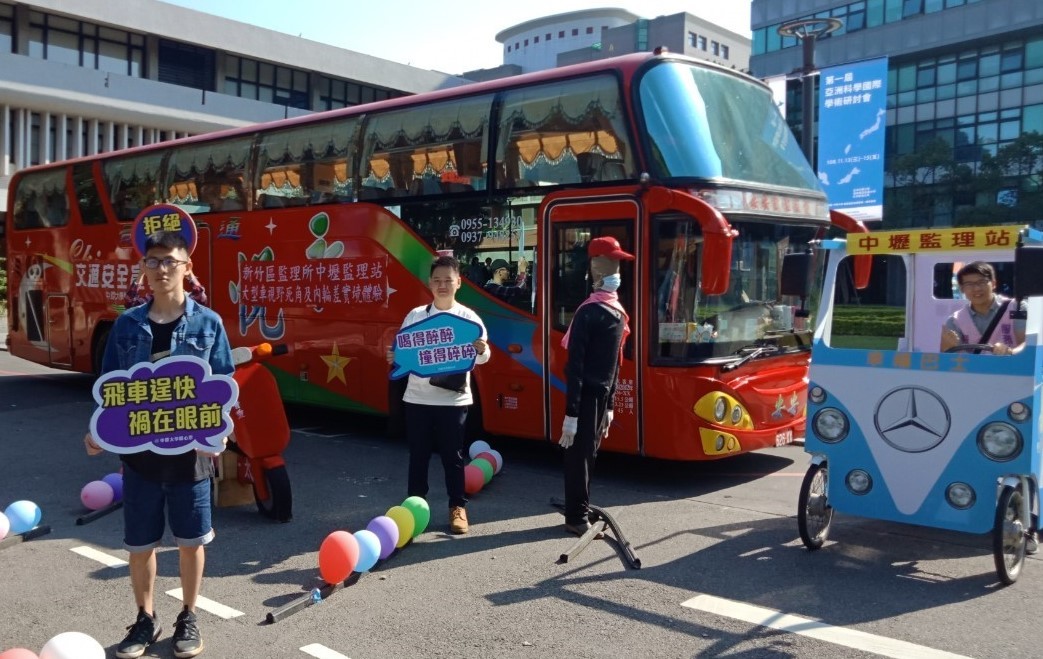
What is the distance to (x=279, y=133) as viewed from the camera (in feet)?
35.0

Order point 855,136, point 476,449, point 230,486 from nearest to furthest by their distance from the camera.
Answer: point 230,486
point 476,449
point 855,136

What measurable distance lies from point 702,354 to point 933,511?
227 centimetres

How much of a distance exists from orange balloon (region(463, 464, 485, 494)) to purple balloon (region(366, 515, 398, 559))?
171cm

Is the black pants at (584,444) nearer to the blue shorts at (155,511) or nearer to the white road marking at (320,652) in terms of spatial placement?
the white road marking at (320,652)

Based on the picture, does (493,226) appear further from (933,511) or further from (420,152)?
(933,511)

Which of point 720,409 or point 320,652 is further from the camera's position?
point 720,409

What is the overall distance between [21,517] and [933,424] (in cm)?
566

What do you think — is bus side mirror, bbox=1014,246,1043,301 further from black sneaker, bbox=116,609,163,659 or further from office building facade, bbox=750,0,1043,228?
office building facade, bbox=750,0,1043,228

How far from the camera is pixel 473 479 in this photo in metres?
7.29

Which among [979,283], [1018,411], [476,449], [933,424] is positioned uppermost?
[979,283]

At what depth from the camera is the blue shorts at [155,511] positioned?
162 inches

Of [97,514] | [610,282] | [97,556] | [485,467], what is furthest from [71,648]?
[485,467]

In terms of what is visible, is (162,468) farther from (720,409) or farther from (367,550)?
(720,409)

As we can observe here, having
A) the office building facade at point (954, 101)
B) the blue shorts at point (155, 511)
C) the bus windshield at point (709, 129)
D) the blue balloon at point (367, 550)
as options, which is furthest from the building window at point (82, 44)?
the blue shorts at point (155, 511)
